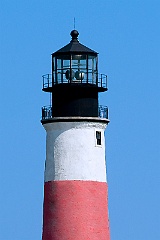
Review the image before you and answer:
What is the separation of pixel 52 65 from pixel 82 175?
4.45 m

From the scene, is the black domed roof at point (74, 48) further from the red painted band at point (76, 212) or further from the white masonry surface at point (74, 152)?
the red painted band at point (76, 212)

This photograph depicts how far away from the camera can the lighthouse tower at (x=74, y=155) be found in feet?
139

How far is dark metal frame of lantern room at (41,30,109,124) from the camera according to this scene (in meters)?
42.9

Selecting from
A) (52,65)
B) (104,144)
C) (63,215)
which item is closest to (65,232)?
(63,215)

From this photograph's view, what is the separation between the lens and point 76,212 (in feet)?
138

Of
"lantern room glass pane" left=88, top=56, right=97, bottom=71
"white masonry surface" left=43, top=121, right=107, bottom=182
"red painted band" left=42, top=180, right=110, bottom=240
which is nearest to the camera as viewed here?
"red painted band" left=42, top=180, right=110, bottom=240

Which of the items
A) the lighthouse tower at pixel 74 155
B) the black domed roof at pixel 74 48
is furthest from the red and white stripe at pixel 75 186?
the black domed roof at pixel 74 48

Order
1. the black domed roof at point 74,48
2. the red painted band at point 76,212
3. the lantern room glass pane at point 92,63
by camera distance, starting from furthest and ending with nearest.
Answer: the lantern room glass pane at point 92,63 < the black domed roof at point 74,48 < the red painted band at point 76,212

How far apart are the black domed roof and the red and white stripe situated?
275cm

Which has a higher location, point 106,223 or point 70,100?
point 70,100

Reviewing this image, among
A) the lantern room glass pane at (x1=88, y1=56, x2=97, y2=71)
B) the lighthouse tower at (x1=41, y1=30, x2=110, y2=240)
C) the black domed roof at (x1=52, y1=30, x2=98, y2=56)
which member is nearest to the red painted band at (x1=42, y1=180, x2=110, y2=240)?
the lighthouse tower at (x1=41, y1=30, x2=110, y2=240)

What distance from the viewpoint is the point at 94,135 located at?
4281 cm

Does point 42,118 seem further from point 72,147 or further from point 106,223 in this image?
point 106,223

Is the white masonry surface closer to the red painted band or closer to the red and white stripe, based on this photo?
the red and white stripe
